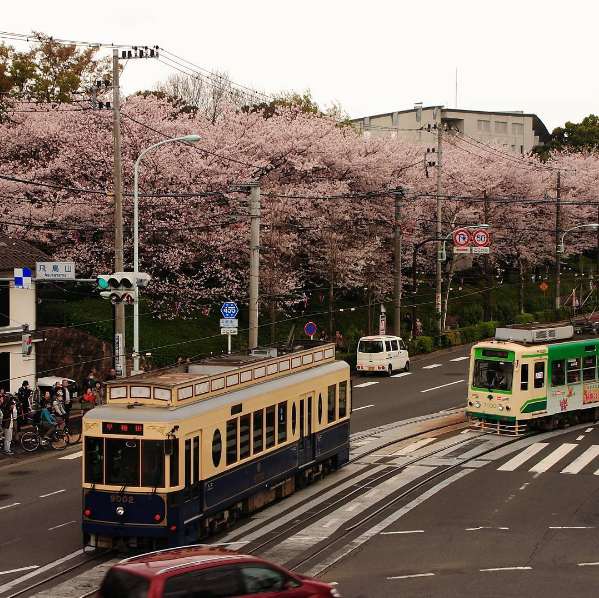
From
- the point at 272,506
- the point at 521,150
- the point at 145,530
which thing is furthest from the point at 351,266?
the point at 521,150

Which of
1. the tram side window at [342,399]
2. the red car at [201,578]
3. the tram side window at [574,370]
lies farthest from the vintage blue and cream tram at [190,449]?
the tram side window at [574,370]

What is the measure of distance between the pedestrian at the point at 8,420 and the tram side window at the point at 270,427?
990cm

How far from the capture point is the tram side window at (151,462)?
52.5 ft

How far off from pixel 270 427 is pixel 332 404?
3.60 metres

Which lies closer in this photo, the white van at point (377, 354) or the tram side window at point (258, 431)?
the tram side window at point (258, 431)

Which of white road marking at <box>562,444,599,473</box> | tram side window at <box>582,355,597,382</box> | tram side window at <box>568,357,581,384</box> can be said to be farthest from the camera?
tram side window at <box>582,355,597,382</box>

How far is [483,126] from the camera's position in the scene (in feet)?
345

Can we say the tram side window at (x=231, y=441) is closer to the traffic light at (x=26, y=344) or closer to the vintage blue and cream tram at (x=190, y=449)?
the vintage blue and cream tram at (x=190, y=449)

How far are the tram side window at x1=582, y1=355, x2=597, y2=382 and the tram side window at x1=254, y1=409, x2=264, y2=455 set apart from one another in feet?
52.7

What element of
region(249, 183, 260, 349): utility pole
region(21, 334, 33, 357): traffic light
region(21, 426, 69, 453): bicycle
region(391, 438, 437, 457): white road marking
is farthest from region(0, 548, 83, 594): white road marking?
region(249, 183, 260, 349): utility pole

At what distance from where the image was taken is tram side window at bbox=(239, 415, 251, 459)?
18.6 metres

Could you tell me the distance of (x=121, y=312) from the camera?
28.6 meters

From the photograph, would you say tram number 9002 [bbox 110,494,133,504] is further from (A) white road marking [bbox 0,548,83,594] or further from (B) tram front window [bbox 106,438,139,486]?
(A) white road marking [bbox 0,548,83,594]

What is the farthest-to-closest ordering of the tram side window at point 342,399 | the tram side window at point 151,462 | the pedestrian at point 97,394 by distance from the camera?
the pedestrian at point 97,394
the tram side window at point 342,399
the tram side window at point 151,462
